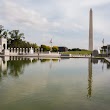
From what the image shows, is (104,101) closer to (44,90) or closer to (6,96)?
(44,90)

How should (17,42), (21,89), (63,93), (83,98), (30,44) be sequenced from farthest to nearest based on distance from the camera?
(30,44), (17,42), (21,89), (63,93), (83,98)

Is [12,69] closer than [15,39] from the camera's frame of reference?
Yes

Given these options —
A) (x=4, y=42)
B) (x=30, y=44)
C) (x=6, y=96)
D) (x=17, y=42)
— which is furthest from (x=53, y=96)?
(x=30, y=44)

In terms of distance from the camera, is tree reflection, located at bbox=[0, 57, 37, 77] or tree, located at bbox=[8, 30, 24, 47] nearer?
tree reflection, located at bbox=[0, 57, 37, 77]

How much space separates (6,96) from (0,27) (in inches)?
3219

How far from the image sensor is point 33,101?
10.0m

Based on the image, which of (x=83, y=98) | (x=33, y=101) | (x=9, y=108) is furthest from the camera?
(x=83, y=98)

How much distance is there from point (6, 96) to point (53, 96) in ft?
7.36

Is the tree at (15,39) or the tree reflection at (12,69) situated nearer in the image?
the tree reflection at (12,69)

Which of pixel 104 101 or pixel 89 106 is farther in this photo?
pixel 104 101

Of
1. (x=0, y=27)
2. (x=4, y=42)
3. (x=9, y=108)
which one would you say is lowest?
(x=9, y=108)

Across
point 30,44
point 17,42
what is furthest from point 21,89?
point 30,44

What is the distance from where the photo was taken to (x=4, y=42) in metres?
86.6

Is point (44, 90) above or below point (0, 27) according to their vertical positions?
below
